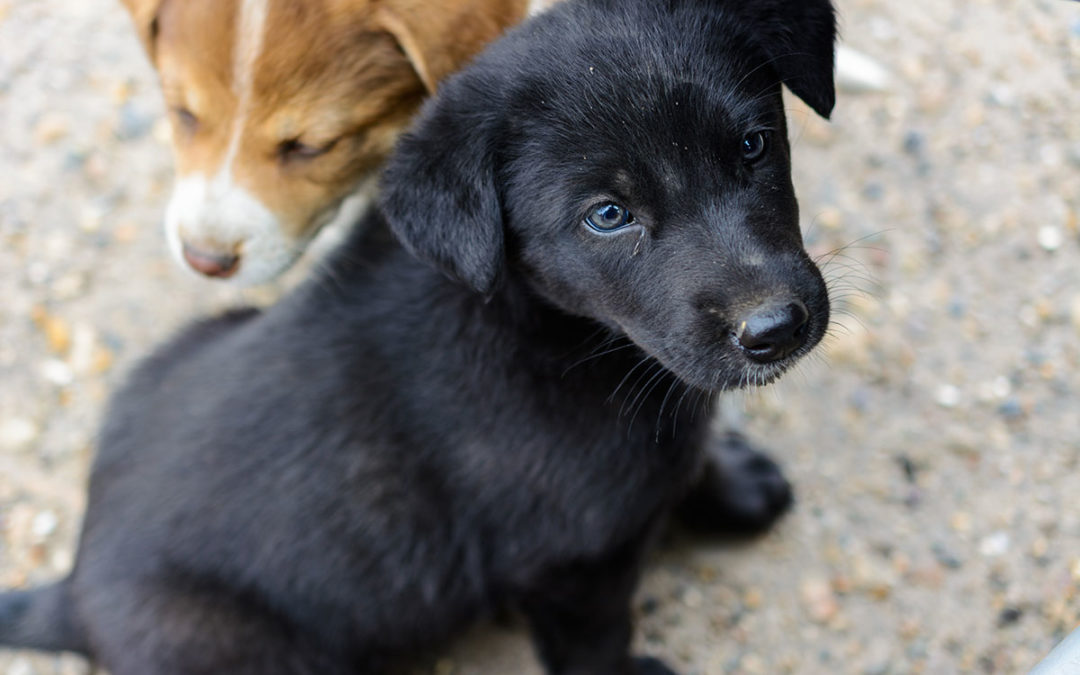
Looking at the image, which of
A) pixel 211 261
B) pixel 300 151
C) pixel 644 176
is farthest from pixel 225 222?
pixel 644 176

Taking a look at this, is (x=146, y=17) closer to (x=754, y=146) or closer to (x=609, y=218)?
(x=609, y=218)

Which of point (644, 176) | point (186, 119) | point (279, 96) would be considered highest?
point (644, 176)

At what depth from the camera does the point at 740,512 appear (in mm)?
2961

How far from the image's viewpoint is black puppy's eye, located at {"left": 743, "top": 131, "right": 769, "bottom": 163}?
6.87 ft

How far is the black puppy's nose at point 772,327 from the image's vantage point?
1938mm

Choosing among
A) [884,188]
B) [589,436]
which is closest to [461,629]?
[589,436]

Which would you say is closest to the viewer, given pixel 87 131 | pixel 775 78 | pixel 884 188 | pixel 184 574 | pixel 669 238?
pixel 669 238

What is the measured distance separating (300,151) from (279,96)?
0.17 metres

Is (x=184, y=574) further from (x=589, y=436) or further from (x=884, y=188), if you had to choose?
(x=884, y=188)

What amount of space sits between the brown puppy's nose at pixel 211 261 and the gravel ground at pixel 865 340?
79 centimetres

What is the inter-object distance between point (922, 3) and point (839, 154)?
815mm

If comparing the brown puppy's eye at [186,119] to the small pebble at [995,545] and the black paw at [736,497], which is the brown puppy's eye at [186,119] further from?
the small pebble at [995,545]

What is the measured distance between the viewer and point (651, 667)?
2834 mm

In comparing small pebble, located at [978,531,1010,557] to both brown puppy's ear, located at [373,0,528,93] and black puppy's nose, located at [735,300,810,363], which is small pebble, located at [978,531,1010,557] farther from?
brown puppy's ear, located at [373,0,528,93]
